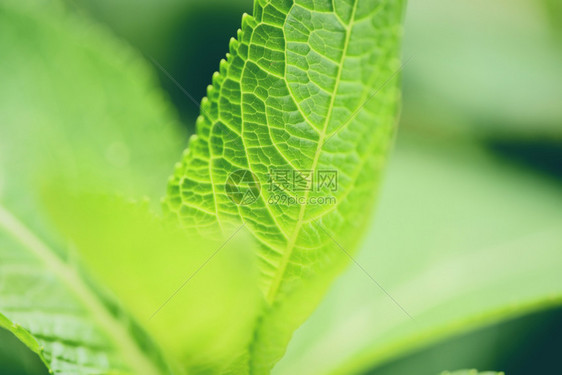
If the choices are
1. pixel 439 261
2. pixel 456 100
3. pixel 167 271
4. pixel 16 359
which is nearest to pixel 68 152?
pixel 16 359

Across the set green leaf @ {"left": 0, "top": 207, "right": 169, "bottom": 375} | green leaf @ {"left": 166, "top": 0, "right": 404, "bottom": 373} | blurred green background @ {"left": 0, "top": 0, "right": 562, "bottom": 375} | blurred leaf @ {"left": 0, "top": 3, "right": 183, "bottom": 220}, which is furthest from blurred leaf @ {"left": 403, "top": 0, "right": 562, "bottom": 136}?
green leaf @ {"left": 0, "top": 207, "right": 169, "bottom": 375}

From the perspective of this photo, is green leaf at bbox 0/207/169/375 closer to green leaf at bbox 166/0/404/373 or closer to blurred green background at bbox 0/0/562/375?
green leaf at bbox 166/0/404/373

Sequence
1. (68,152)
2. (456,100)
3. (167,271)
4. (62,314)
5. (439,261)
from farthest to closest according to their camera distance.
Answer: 1. (456,100)
2. (439,261)
3. (68,152)
4. (62,314)
5. (167,271)

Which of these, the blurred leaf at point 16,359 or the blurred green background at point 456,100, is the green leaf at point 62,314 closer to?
the blurred leaf at point 16,359

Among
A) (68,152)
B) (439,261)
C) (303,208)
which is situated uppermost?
(68,152)

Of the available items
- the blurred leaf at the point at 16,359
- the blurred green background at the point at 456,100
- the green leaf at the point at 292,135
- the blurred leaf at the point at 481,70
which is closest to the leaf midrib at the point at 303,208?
the green leaf at the point at 292,135

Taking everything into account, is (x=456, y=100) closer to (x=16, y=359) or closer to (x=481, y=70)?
(x=481, y=70)

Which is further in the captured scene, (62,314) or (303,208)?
(62,314)
